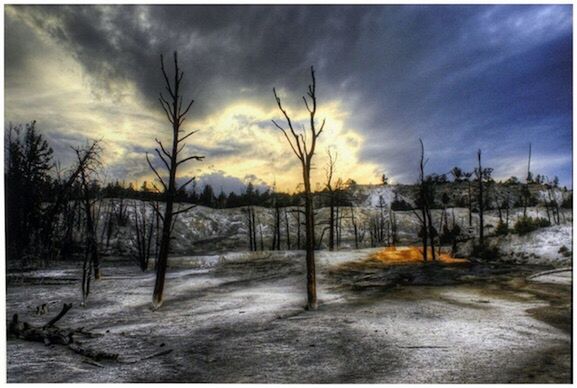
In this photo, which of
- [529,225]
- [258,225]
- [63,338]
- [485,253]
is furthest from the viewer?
[258,225]

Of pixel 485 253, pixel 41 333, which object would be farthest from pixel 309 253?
pixel 485 253

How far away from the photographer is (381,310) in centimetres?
891

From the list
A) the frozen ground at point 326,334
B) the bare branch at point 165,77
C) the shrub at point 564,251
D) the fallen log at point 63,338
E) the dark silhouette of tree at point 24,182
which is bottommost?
the frozen ground at point 326,334

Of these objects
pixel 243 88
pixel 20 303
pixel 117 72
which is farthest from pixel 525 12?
pixel 20 303

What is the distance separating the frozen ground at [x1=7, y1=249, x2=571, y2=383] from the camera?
18.6ft

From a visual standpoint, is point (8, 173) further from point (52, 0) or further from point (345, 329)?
point (345, 329)

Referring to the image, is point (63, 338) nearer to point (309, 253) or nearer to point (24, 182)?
point (24, 182)

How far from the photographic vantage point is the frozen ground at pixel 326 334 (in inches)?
223

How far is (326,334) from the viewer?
274 inches

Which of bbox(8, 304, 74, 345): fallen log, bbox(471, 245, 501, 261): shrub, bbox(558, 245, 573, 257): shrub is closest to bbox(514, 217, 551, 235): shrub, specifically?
bbox(471, 245, 501, 261): shrub

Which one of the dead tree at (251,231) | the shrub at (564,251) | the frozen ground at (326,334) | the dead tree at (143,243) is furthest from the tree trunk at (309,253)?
the dead tree at (251,231)

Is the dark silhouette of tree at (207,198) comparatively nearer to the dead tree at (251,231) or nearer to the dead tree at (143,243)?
the dead tree at (251,231)

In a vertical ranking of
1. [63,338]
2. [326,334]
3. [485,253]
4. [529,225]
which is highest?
[529,225]

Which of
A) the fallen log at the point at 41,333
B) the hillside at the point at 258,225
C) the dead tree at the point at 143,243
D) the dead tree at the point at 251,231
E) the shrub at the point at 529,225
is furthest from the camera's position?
the hillside at the point at 258,225
